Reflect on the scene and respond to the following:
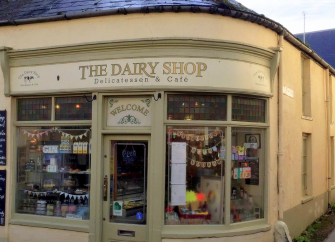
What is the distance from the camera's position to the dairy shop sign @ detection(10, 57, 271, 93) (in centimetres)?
666

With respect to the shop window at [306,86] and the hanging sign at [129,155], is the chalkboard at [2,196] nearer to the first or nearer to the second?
the hanging sign at [129,155]

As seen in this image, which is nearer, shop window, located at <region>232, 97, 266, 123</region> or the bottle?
shop window, located at <region>232, 97, 266, 123</region>

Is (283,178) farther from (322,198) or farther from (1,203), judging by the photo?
(1,203)

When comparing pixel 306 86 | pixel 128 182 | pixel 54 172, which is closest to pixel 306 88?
pixel 306 86

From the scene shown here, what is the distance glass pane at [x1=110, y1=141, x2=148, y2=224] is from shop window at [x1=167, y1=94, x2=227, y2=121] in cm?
77

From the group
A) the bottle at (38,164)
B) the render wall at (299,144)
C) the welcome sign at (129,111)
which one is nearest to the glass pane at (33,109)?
the bottle at (38,164)

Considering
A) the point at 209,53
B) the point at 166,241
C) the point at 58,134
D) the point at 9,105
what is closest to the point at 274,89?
the point at 209,53

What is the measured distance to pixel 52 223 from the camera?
7312mm

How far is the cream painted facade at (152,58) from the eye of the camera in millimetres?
6676

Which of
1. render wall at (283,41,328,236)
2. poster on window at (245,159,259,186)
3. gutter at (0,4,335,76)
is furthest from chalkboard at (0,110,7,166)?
render wall at (283,41,328,236)

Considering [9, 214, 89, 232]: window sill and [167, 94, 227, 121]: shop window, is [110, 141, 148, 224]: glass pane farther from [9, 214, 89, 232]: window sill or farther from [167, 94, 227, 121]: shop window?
[167, 94, 227, 121]: shop window

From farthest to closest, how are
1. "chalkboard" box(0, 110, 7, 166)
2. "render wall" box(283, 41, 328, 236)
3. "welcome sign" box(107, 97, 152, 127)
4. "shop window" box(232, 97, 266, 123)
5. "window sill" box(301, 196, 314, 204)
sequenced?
"window sill" box(301, 196, 314, 204)
"render wall" box(283, 41, 328, 236)
"chalkboard" box(0, 110, 7, 166)
"shop window" box(232, 97, 266, 123)
"welcome sign" box(107, 97, 152, 127)

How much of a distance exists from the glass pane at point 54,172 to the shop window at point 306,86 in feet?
19.7

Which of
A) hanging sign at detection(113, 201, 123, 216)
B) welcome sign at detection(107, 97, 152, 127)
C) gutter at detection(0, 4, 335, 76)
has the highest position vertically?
gutter at detection(0, 4, 335, 76)
